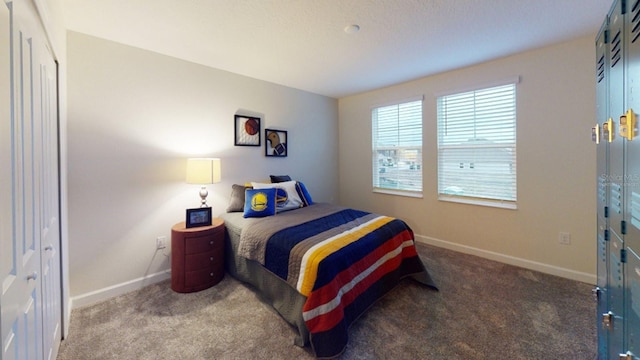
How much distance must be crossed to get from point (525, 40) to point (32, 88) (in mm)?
3643

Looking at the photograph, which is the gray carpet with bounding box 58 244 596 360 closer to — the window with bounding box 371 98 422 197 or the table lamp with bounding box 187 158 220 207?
the table lamp with bounding box 187 158 220 207

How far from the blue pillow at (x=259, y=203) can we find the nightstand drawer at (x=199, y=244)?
1.42 ft

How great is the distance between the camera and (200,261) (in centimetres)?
240

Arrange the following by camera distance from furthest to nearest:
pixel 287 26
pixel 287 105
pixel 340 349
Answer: pixel 287 105, pixel 287 26, pixel 340 349

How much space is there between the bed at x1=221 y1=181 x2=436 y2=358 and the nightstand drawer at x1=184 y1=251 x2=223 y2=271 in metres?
0.21

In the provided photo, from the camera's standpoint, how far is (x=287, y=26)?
84.0 inches

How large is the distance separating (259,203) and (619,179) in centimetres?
257

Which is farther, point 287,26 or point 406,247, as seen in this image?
point 406,247

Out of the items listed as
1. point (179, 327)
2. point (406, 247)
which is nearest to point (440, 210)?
point (406, 247)

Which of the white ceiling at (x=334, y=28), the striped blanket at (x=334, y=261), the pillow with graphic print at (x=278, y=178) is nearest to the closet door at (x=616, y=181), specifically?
the white ceiling at (x=334, y=28)

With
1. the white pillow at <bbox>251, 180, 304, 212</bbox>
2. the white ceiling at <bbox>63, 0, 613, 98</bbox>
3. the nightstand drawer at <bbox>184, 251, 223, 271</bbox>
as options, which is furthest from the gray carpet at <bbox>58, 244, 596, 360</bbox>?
the white ceiling at <bbox>63, 0, 613, 98</bbox>

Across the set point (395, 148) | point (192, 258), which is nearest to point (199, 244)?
point (192, 258)

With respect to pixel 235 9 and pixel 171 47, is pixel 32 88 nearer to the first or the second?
pixel 235 9

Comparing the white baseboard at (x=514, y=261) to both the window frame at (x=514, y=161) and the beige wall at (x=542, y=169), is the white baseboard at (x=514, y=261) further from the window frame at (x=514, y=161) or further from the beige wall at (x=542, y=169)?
the window frame at (x=514, y=161)
